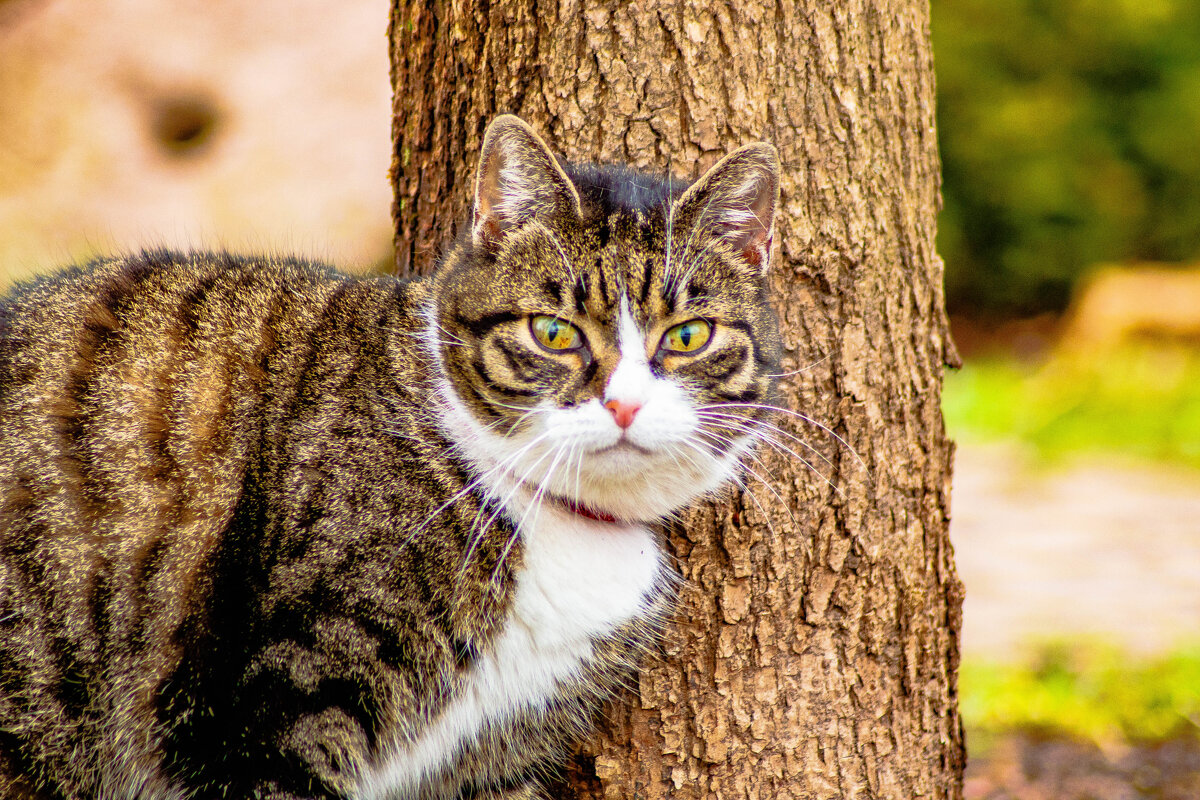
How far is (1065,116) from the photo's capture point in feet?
27.8

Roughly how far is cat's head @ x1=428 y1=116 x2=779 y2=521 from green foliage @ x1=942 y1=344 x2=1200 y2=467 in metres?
5.28

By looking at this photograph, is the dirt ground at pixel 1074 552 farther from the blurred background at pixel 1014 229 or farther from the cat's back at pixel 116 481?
the cat's back at pixel 116 481

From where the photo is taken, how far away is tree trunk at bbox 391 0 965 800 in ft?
7.22

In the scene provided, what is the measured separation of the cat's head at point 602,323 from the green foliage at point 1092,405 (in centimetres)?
528

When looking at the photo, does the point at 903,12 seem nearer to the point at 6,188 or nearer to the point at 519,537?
the point at 519,537

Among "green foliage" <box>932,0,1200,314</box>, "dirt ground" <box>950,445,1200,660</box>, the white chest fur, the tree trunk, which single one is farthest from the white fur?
"green foliage" <box>932,0,1200,314</box>

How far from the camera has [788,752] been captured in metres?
2.25

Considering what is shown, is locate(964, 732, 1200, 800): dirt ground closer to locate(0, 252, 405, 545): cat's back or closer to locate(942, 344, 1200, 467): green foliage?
locate(0, 252, 405, 545): cat's back

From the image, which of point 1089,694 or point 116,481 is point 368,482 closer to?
point 116,481

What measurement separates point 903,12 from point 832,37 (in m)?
0.23

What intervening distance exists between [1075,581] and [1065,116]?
4887 millimetres

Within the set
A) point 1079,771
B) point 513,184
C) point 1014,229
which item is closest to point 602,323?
point 513,184

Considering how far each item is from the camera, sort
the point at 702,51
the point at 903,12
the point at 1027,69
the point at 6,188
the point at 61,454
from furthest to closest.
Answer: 1. the point at 1027,69
2. the point at 6,188
3. the point at 903,12
4. the point at 702,51
5. the point at 61,454

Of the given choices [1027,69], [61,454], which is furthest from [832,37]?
[1027,69]
